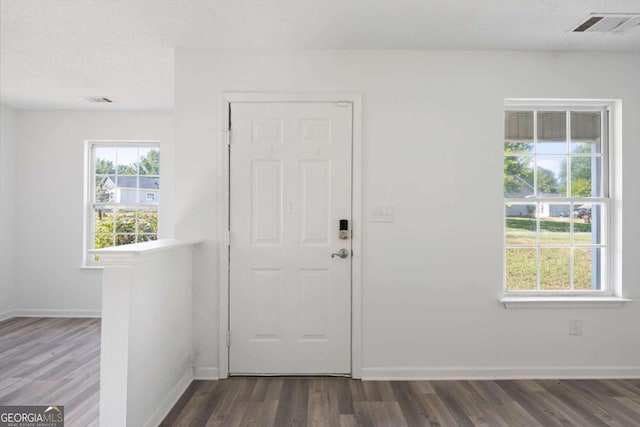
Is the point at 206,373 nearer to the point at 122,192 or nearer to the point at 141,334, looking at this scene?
the point at 141,334

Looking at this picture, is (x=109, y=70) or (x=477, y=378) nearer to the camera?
(x=477, y=378)

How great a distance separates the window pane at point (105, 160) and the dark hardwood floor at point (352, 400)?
260cm

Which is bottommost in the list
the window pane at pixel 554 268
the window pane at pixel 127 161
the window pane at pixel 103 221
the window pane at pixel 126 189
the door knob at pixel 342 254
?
the window pane at pixel 554 268

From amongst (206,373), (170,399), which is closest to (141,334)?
(170,399)

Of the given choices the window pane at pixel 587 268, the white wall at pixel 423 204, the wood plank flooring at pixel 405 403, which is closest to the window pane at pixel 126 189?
the white wall at pixel 423 204

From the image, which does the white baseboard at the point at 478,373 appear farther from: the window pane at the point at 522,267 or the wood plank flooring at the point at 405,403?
the window pane at the point at 522,267

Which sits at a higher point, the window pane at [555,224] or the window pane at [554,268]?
the window pane at [555,224]

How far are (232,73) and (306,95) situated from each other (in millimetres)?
610

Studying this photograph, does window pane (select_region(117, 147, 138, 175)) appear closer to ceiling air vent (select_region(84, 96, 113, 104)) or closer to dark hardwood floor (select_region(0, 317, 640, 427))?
ceiling air vent (select_region(84, 96, 113, 104))

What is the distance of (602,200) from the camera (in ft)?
10.9

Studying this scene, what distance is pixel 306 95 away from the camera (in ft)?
10.5

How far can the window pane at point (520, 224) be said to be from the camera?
10.9 feet

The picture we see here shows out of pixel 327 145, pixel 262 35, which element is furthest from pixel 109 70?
pixel 327 145

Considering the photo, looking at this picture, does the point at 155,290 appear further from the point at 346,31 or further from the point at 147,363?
the point at 346,31
